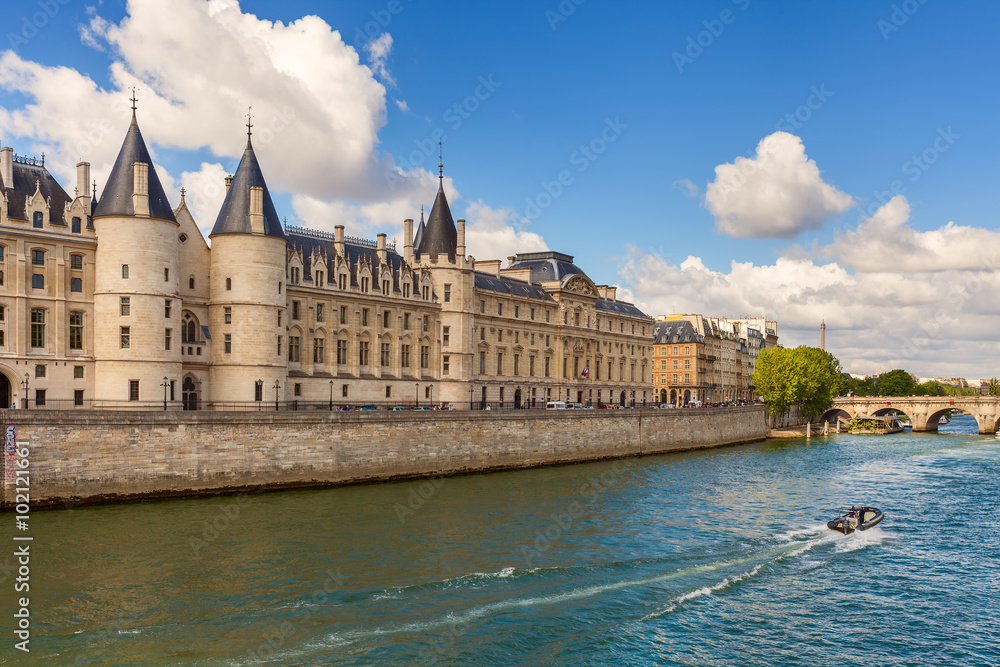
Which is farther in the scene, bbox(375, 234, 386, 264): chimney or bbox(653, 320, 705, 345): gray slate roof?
bbox(653, 320, 705, 345): gray slate roof

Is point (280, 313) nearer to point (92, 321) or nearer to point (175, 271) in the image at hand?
point (175, 271)

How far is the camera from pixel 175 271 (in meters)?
48.5

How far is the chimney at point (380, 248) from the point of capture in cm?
6894

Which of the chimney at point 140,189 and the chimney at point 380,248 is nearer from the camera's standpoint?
the chimney at point 140,189

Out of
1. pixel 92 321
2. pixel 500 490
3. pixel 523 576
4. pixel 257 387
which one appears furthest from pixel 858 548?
pixel 92 321

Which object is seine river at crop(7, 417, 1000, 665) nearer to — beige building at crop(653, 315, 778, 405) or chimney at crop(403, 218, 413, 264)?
chimney at crop(403, 218, 413, 264)

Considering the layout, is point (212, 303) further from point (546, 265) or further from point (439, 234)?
point (546, 265)

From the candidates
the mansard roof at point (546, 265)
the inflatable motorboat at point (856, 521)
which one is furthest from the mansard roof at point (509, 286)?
the inflatable motorboat at point (856, 521)

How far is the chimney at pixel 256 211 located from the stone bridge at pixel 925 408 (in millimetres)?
96667

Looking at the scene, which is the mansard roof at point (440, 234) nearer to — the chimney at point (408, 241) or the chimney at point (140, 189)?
the chimney at point (408, 241)

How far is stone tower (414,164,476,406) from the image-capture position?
72938 mm

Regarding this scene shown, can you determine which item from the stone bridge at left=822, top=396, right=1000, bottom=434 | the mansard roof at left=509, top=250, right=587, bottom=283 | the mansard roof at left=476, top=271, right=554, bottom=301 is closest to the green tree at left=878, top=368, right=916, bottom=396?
the stone bridge at left=822, top=396, right=1000, bottom=434

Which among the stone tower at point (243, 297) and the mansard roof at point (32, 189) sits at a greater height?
the mansard roof at point (32, 189)

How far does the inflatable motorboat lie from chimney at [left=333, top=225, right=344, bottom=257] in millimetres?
41217
